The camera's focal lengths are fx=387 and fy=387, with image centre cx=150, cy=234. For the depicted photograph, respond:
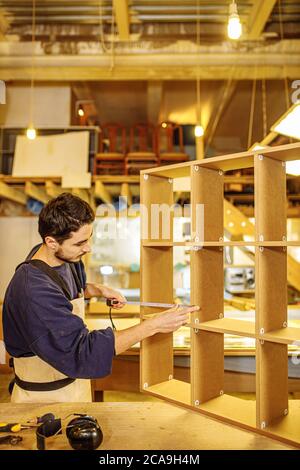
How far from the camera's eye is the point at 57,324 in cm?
161

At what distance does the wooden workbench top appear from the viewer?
1.48 meters

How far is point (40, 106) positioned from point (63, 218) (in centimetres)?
546

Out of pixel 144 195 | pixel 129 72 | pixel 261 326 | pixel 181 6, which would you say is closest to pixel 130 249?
pixel 129 72

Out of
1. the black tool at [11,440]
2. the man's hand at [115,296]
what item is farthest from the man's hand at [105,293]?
the black tool at [11,440]

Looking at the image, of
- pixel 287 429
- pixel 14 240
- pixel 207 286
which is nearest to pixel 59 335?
Result: pixel 207 286

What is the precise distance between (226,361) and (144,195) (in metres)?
1.62

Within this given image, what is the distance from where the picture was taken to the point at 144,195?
79.3 inches

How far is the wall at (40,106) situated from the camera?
257 inches

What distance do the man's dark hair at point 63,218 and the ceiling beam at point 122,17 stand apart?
2977mm

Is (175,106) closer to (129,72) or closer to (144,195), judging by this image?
(129,72)

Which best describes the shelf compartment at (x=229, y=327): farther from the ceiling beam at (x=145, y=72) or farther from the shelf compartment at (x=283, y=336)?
the ceiling beam at (x=145, y=72)

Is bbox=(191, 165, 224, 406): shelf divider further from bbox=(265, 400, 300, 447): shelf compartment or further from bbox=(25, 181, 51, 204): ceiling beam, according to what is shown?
bbox=(25, 181, 51, 204): ceiling beam

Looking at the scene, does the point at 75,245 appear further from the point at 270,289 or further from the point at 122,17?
the point at 122,17

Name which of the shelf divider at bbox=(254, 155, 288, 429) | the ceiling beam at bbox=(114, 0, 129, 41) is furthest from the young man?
the ceiling beam at bbox=(114, 0, 129, 41)
